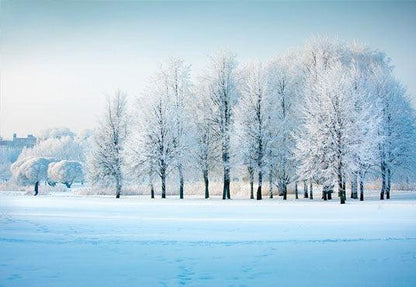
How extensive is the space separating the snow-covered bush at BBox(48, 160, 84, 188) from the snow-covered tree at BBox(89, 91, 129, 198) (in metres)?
23.1

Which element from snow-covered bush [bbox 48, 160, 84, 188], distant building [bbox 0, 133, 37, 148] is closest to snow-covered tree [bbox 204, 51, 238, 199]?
snow-covered bush [bbox 48, 160, 84, 188]

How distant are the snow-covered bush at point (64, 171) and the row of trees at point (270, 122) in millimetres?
26436

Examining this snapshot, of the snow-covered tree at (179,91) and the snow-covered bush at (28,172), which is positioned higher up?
the snow-covered tree at (179,91)

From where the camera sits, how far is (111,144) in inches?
1722

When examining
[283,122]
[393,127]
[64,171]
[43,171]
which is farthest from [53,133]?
[393,127]

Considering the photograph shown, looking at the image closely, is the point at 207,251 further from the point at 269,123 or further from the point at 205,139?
the point at 205,139

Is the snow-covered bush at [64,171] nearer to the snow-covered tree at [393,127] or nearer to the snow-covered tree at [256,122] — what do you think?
the snow-covered tree at [256,122]

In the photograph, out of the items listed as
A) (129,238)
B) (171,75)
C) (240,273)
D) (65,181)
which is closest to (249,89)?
(171,75)

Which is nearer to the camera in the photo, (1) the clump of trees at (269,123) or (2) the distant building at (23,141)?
(1) the clump of trees at (269,123)

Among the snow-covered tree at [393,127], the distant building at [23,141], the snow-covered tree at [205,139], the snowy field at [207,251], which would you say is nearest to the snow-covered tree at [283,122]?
the snow-covered tree at [205,139]

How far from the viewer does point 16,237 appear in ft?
48.8

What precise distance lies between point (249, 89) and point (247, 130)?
430cm

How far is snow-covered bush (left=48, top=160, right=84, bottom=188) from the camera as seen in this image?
66.6 m

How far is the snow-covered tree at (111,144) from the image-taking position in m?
43.1
